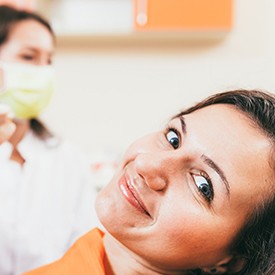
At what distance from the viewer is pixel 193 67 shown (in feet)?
9.95

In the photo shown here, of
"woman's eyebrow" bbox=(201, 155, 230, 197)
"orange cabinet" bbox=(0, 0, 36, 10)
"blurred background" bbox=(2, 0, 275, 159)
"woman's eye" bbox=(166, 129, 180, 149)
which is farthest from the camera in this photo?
"blurred background" bbox=(2, 0, 275, 159)

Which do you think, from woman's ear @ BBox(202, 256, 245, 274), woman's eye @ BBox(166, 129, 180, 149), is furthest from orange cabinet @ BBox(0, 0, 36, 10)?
woman's ear @ BBox(202, 256, 245, 274)

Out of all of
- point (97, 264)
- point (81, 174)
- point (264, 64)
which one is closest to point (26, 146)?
point (81, 174)

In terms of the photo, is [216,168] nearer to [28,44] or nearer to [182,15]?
[28,44]

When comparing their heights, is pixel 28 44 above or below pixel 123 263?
above

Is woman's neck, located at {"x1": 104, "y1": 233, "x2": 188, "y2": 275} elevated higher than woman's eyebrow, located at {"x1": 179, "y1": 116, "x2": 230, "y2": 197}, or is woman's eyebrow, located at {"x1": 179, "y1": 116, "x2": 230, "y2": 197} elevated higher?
woman's eyebrow, located at {"x1": 179, "y1": 116, "x2": 230, "y2": 197}

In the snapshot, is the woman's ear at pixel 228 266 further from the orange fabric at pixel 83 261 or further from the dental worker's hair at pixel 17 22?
the dental worker's hair at pixel 17 22

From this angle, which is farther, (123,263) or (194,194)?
(123,263)

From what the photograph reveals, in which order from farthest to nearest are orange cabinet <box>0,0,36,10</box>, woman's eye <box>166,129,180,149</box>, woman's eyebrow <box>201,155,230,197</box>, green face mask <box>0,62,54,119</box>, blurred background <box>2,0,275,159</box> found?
blurred background <box>2,0,275,159</box>, orange cabinet <box>0,0,36,10</box>, green face mask <box>0,62,54,119</box>, woman's eye <box>166,129,180,149</box>, woman's eyebrow <box>201,155,230,197</box>

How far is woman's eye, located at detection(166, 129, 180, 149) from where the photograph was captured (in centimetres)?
125

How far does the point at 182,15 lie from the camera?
2760 millimetres

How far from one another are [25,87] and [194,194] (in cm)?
100

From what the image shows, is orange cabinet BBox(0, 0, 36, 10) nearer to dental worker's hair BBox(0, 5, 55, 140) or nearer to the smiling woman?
dental worker's hair BBox(0, 5, 55, 140)

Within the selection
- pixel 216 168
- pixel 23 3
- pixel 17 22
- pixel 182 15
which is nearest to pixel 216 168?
pixel 216 168
